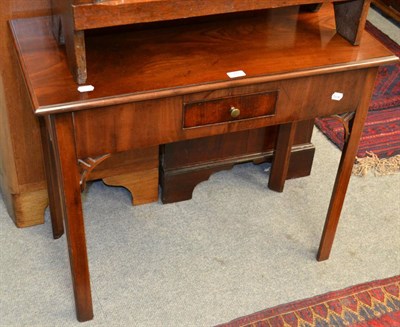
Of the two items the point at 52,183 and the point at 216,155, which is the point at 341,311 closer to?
the point at 216,155

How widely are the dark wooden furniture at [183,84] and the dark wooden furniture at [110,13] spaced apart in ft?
0.20

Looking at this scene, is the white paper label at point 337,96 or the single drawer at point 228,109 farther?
the white paper label at point 337,96

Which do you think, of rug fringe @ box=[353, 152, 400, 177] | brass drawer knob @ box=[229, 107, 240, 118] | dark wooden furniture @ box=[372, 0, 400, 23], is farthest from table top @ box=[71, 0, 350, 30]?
dark wooden furniture @ box=[372, 0, 400, 23]

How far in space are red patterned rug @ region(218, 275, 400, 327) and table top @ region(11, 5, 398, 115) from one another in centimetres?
81

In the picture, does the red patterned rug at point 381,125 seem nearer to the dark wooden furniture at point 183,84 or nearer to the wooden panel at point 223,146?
the wooden panel at point 223,146

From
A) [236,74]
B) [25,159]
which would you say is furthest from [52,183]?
[236,74]

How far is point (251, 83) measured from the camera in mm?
1688

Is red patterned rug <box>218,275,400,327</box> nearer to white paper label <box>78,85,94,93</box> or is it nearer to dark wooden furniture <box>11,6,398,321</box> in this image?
dark wooden furniture <box>11,6,398,321</box>

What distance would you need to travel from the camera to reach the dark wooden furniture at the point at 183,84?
1603 millimetres

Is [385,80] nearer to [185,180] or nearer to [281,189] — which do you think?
[281,189]

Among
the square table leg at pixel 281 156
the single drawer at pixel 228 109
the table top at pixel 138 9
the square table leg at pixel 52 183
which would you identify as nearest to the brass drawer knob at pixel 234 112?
the single drawer at pixel 228 109

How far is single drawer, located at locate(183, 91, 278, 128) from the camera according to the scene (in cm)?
171

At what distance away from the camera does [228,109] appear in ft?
5.71

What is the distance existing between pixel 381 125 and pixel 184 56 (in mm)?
1576
